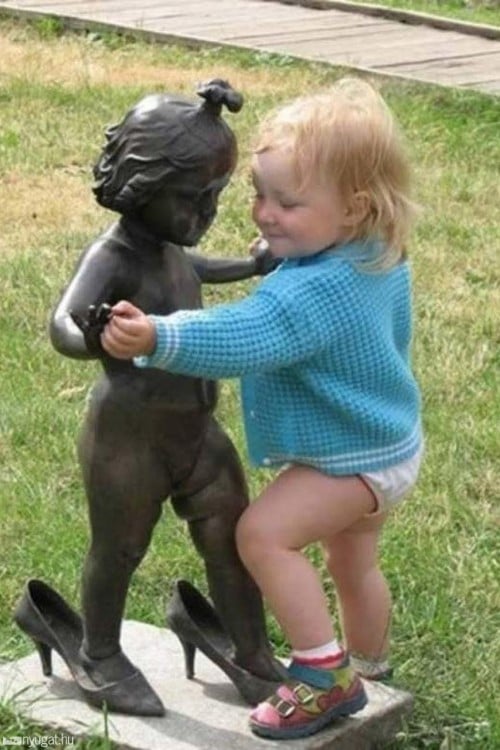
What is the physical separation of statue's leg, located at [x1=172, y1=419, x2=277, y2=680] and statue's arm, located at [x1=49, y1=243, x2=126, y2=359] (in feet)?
1.20

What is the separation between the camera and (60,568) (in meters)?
4.85

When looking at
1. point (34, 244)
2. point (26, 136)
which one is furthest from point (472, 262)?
point (26, 136)

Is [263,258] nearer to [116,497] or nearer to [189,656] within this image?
[116,497]

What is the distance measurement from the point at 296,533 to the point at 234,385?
2.56 m

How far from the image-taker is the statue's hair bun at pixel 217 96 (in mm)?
3580

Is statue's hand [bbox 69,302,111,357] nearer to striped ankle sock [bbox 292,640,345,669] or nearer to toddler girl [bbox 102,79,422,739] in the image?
toddler girl [bbox 102,79,422,739]

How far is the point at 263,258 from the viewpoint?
3973 millimetres

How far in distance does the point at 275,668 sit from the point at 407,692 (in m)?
0.32

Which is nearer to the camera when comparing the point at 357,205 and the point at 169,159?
the point at 169,159

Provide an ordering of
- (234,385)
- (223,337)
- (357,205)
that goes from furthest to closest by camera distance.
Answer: (234,385) → (357,205) → (223,337)

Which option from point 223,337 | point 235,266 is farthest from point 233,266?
point 223,337

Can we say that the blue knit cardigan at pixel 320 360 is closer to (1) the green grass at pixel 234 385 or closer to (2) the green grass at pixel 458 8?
(1) the green grass at pixel 234 385

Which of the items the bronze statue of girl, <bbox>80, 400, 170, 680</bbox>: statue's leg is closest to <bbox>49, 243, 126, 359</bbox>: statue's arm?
the bronze statue of girl

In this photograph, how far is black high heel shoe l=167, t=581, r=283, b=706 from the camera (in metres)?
3.96
